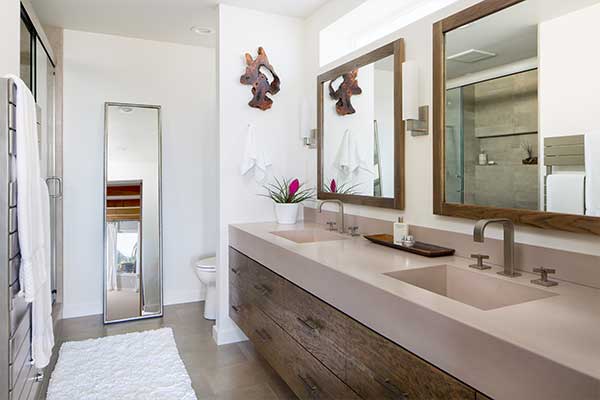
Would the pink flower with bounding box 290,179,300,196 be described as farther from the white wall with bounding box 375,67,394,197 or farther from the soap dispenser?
the soap dispenser

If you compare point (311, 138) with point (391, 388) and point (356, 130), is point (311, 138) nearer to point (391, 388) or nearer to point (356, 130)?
point (356, 130)

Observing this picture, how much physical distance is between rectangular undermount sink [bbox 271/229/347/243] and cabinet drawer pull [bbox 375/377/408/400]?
1.34 metres

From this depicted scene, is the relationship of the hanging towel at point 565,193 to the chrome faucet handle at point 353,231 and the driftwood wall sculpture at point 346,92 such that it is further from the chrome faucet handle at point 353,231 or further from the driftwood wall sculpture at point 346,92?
the driftwood wall sculpture at point 346,92

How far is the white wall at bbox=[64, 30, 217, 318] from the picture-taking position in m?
3.57

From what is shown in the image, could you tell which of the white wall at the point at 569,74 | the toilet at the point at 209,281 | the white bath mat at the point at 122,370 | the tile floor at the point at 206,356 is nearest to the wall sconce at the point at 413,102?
the white wall at the point at 569,74

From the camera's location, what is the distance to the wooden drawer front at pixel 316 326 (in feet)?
5.27

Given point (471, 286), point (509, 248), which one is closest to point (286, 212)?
point (471, 286)

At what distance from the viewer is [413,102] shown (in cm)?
208

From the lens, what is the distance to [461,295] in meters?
1.68

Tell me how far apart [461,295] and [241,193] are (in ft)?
6.02

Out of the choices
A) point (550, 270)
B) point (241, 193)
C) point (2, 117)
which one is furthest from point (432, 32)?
point (2, 117)

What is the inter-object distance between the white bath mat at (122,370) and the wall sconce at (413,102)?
73.7 inches

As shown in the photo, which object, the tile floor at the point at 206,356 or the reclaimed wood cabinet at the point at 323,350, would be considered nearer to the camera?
the reclaimed wood cabinet at the point at 323,350

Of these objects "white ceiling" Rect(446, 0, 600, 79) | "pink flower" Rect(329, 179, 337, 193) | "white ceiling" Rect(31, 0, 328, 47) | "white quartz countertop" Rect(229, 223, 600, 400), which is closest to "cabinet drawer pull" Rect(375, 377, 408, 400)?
"white quartz countertop" Rect(229, 223, 600, 400)
